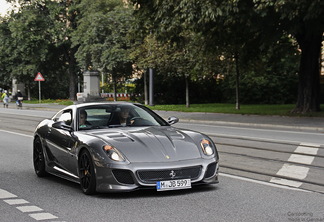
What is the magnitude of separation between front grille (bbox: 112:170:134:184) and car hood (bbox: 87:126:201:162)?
0.59 feet


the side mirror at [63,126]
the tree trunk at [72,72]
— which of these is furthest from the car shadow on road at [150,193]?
the tree trunk at [72,72]

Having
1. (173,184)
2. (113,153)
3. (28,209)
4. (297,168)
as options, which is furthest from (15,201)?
(297,168)

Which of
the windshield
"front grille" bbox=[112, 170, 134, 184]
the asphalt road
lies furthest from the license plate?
the windshield

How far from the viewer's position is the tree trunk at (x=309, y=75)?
27.5 metres

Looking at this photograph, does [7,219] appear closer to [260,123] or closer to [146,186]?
[146,186]

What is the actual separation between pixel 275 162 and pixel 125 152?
438 centimetres

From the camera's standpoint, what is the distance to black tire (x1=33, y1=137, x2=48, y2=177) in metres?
9.92

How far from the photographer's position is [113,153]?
25.5ft

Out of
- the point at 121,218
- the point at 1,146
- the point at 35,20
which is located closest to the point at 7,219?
the point at 121,218

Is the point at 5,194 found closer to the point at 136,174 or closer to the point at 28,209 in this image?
the point at 28,209

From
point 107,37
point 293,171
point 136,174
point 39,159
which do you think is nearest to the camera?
point 136,174

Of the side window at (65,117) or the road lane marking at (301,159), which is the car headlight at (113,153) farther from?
the road lane marking at (301,159)

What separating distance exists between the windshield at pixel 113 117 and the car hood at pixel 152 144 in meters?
0.52

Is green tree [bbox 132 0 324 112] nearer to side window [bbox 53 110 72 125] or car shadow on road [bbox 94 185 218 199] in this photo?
side window [bbox 53 110 72 125]
